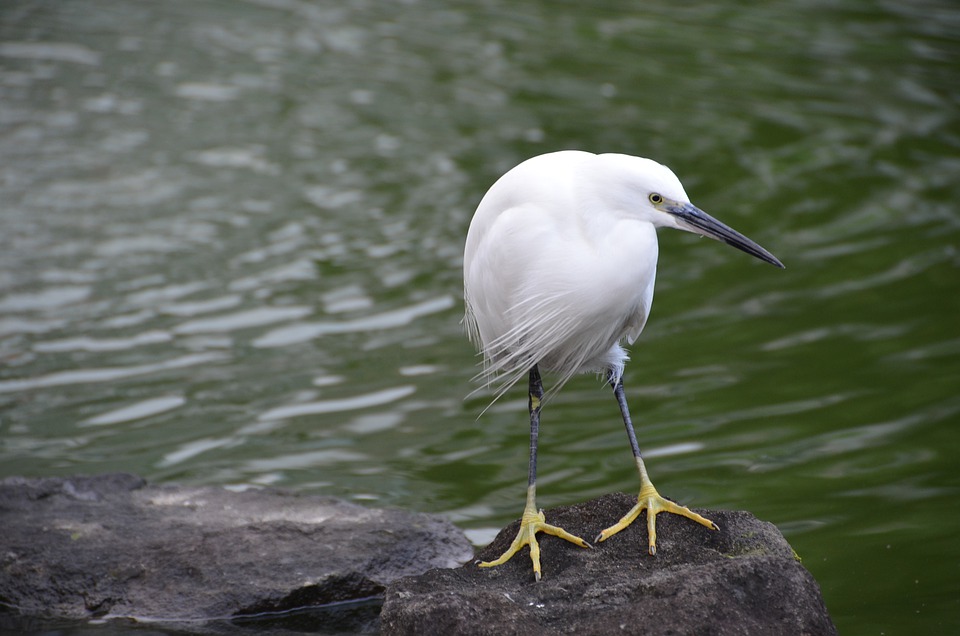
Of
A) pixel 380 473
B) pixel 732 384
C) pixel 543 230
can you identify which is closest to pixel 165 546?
pixel 380 473

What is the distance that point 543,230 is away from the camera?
3.95 meters

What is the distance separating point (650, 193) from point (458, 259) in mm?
4858

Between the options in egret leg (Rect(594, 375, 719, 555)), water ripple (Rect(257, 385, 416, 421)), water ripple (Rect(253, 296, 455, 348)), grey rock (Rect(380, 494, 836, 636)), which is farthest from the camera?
water ripple (Rect(253, 296, 455, 348))

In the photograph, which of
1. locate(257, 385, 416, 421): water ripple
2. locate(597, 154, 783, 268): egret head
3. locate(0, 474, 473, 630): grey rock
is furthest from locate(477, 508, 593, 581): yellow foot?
locate(257, 385, 416, 421): water ripple

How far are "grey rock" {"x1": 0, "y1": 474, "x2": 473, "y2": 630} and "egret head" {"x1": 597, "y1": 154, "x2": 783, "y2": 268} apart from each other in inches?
67.3

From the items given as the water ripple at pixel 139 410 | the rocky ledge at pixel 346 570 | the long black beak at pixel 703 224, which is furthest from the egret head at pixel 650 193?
the water ripple at pixel 139 410

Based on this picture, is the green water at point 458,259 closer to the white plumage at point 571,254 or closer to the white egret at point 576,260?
the white egret at point 576,260

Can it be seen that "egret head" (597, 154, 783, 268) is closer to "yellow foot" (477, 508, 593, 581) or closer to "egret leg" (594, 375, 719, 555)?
"egret leg" (594, 375, 719, 555)

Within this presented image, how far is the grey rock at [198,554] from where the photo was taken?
174 inches

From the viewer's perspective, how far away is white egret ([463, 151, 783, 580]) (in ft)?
12.4

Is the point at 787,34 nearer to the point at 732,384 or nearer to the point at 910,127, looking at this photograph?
the point at 910,127

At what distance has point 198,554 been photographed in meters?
4.55

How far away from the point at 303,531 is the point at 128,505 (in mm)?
810

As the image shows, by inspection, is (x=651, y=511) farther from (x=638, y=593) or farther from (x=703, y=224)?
(x=703, y=224)
